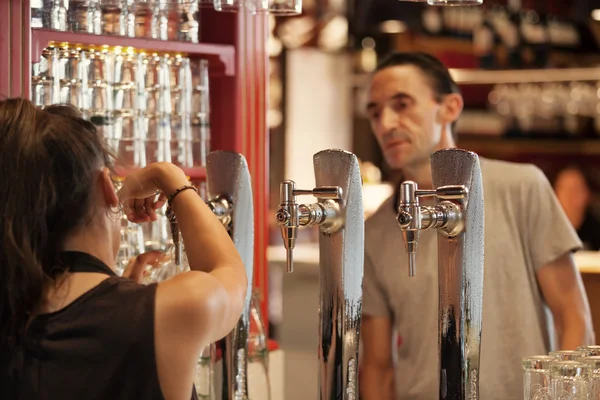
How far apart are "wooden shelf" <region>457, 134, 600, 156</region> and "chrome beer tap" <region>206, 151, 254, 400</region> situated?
597 cm

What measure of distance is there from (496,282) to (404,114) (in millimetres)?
455

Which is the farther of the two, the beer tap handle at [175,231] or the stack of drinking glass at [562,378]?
the beer tap handle at [175,231]

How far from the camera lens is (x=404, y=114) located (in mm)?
2439

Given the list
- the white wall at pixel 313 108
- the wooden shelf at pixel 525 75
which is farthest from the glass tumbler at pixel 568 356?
the white wall at pixel 313 108

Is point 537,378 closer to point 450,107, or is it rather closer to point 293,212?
point 293,212

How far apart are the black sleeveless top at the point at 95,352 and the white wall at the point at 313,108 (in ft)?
24.2

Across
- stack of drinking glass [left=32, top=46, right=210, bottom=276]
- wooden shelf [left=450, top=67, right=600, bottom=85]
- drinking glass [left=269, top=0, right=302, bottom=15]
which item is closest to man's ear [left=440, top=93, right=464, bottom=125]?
stack of drinking glass [left=32, top=46, right=210, bottom=276]

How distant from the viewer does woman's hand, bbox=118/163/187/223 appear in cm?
153

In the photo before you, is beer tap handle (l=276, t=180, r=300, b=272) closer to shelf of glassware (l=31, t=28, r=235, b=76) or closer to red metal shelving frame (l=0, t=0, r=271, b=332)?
shelf of glassware (l=31, t=28, r=235, b=76)

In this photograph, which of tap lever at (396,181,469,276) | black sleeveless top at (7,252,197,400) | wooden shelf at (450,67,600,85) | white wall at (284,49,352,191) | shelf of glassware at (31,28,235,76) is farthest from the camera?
white wall at (284,49,352,191)

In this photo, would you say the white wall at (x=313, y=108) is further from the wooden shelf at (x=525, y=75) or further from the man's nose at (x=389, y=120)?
the man's nose at (x=389, y=120)

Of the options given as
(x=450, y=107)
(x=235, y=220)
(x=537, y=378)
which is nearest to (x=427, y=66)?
(x=450, y=107)

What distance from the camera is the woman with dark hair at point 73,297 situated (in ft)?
4.19

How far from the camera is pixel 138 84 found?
2.26m
